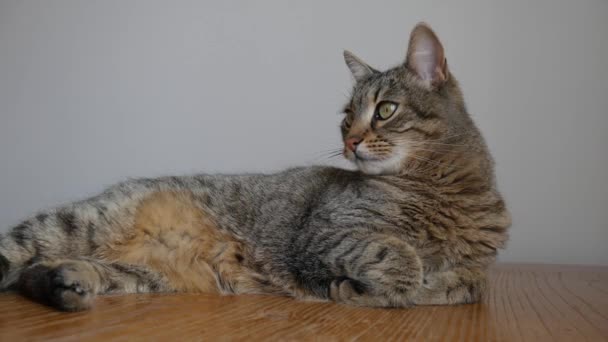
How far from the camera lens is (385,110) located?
4.99 ft

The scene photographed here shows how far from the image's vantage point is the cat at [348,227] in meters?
1.31

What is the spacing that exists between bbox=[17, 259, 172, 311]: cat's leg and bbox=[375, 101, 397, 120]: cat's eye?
775 millimetres

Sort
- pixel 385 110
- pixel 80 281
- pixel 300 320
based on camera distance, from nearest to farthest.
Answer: pixel 300 320 < pixel 80 281 < pixel 385 110

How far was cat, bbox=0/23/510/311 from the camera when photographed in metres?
1.31

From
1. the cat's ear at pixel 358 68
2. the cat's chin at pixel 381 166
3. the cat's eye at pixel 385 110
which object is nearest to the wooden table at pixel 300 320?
the cat's chin at pixel 381 166

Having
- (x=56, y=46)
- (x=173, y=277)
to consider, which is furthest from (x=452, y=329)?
(x=56, y=46)

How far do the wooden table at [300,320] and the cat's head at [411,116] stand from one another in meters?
0.42

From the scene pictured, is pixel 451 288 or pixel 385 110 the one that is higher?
pixel 385 110

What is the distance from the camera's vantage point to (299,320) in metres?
1.02

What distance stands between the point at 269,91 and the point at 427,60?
0.87 meters

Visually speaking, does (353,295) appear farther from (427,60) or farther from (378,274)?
(427,60)

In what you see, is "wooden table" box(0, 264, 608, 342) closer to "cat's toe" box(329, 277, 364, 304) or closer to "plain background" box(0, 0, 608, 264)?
"cat's toe" box(329, 277, 364, 304)

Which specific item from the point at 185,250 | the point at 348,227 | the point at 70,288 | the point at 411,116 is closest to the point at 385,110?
the point at 411,116

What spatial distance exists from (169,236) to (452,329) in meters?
0.92
